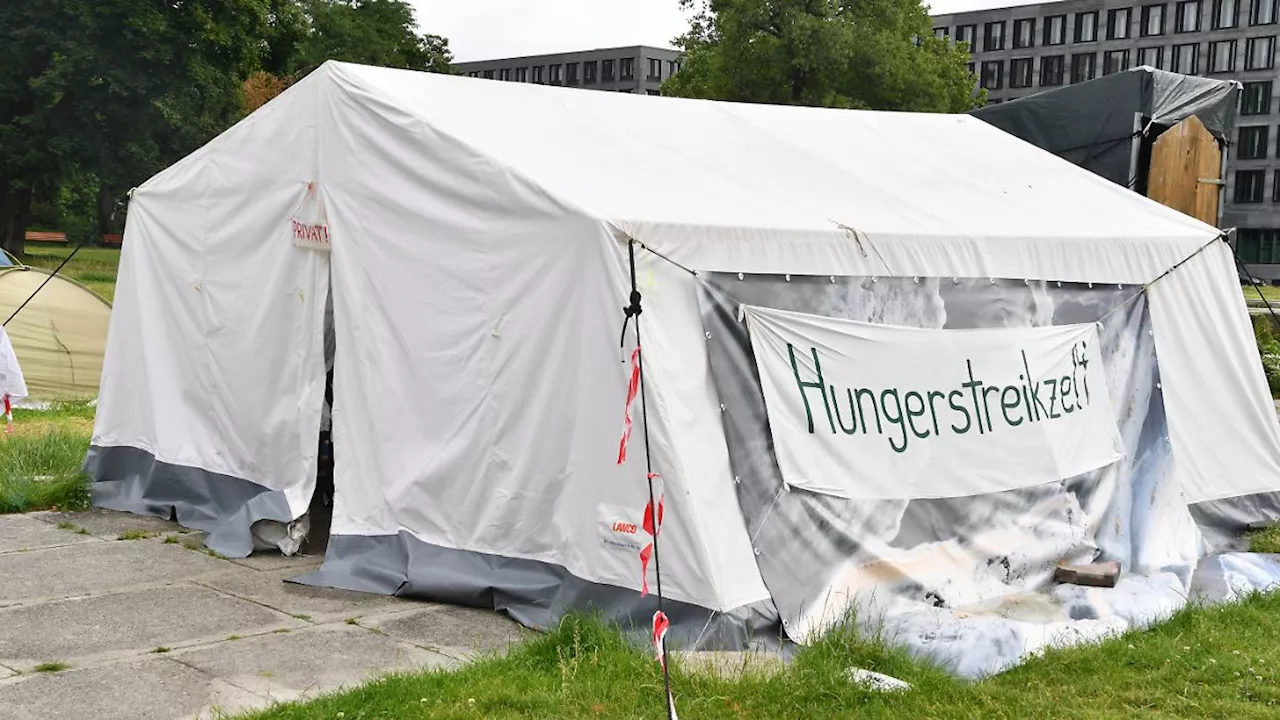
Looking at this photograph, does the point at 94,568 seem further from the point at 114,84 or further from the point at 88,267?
the point at 88,267

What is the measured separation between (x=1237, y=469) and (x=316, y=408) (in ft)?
18.4

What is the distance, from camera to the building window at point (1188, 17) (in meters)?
70.4

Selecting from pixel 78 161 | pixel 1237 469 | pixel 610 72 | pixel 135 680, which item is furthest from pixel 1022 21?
pixel 135 680

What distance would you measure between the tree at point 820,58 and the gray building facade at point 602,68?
156ft

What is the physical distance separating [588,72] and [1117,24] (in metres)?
32.5

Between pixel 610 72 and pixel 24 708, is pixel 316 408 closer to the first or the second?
pixel 24 708

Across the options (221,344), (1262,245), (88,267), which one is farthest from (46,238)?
(1262,245)

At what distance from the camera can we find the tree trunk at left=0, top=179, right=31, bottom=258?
33.2 m

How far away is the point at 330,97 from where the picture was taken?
7203 millimetres

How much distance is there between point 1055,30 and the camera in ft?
246

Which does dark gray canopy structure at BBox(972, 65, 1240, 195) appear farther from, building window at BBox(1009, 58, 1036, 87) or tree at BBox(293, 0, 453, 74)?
building window at BBox(1009, 58, 1036, 87)

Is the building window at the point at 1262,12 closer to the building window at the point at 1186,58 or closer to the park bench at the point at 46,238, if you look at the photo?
the building window at the point at 1186,58

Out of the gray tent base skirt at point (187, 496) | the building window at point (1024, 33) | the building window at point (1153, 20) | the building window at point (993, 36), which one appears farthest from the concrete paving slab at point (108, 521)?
the building window at point (993, 36)

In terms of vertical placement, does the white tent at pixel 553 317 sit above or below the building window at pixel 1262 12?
below
